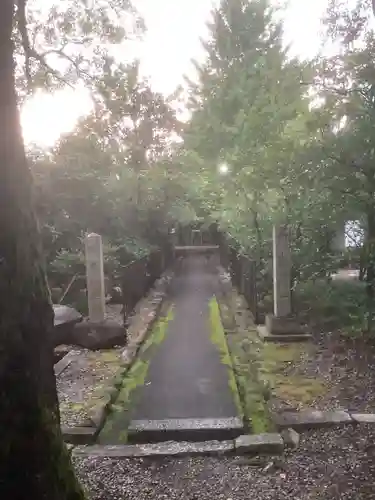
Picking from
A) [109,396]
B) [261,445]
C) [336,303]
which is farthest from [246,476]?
[336,303]

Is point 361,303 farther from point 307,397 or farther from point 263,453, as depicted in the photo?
point 263,453

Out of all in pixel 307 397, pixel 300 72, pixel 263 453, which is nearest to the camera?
pixel 263 453

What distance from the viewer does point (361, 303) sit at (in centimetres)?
604

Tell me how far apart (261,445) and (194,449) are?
19.4 inches

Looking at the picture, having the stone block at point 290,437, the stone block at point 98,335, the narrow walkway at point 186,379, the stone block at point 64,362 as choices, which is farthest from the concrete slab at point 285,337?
the stone block at point 290,437

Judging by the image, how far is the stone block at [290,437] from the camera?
359 cm

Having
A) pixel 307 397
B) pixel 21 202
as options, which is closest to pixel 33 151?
pixel 307 397

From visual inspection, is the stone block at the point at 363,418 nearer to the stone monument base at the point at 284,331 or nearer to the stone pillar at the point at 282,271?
the stone monument base at the point at 284,331

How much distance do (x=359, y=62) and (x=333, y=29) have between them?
74cm

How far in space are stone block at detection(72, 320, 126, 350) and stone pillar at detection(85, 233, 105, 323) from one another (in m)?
0.16

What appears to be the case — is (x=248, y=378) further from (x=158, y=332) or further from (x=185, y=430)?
(x=158, y=332)

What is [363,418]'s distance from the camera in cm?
388

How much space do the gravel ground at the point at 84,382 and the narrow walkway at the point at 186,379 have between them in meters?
0.45

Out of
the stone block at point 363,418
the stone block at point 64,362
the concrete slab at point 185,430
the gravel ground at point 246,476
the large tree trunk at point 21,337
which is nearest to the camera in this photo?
the large tree trunk at point 21,337
